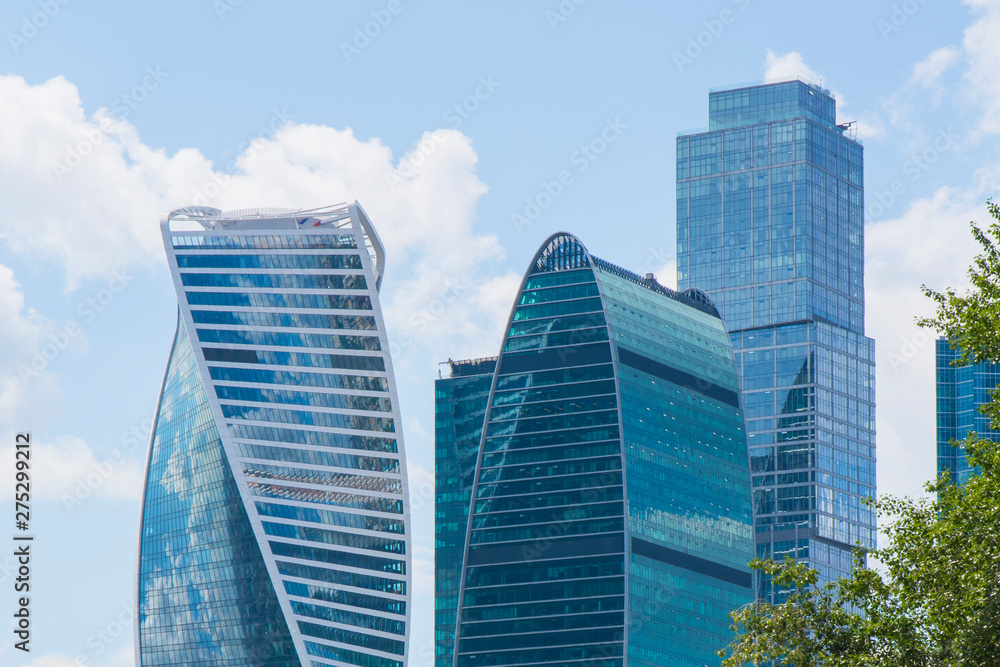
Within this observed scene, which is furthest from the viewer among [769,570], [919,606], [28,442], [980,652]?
[28,442]

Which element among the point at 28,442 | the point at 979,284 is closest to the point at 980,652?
the point at 979,284

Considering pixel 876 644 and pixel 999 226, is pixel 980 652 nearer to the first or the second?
pixel 876 644

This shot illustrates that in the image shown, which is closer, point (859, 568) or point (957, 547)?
point (957, 547)

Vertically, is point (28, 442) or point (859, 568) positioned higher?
point (28, 442)

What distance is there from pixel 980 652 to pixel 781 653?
866cm

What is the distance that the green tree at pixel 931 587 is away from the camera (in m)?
60.7

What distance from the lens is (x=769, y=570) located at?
70625mm

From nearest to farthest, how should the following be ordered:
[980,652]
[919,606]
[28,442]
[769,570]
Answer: [980,652] < [919,606] < [769,570] < [28,442]

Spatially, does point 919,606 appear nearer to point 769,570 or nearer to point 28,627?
point 769,570

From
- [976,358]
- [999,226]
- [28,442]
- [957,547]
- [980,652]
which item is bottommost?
[980,652]

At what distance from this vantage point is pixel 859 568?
68.1 meters

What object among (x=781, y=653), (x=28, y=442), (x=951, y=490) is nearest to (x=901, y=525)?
(x=951, y=490)

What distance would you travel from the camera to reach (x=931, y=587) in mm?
63469

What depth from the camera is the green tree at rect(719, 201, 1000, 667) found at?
60688 mm
